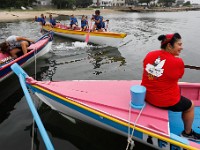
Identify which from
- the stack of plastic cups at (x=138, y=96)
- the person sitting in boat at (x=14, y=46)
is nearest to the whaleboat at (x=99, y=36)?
the person sitting in boat at (x=14, y=46)

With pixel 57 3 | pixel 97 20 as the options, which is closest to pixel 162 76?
pixel 97 20

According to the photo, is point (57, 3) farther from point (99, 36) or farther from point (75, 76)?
point (75, 76)

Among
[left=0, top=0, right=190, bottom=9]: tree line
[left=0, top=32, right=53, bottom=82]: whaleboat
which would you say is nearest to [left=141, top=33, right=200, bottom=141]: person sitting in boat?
[left=0, top=32, right=53, bottom=82]: whaleboat

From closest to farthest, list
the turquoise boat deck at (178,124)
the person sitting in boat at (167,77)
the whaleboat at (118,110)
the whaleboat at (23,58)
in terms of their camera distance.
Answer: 1. the person sitting in boat at (167,77)
2. the whaleboat at (118,110)
3. the turquoise boat deck at (178,124)
4. the whaleboat at (23,58)

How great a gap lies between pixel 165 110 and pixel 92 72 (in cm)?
578

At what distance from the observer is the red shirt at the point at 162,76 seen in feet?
12.3

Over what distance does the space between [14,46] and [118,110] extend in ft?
18.9

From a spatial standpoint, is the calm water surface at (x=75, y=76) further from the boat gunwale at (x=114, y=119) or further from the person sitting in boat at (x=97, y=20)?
the person sitting in boat at (x=97, y=20)

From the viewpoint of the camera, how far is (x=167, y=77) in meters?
3.85

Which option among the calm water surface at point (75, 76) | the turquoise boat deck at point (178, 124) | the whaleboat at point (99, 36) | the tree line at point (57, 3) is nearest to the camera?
the turquoise boat deck at point (178, 124)

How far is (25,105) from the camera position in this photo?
6617 mm

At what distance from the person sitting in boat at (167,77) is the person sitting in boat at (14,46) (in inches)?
234

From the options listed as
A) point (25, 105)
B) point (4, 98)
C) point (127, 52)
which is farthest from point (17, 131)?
point (127, 52)

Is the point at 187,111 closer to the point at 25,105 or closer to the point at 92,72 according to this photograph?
the point at 25,105
